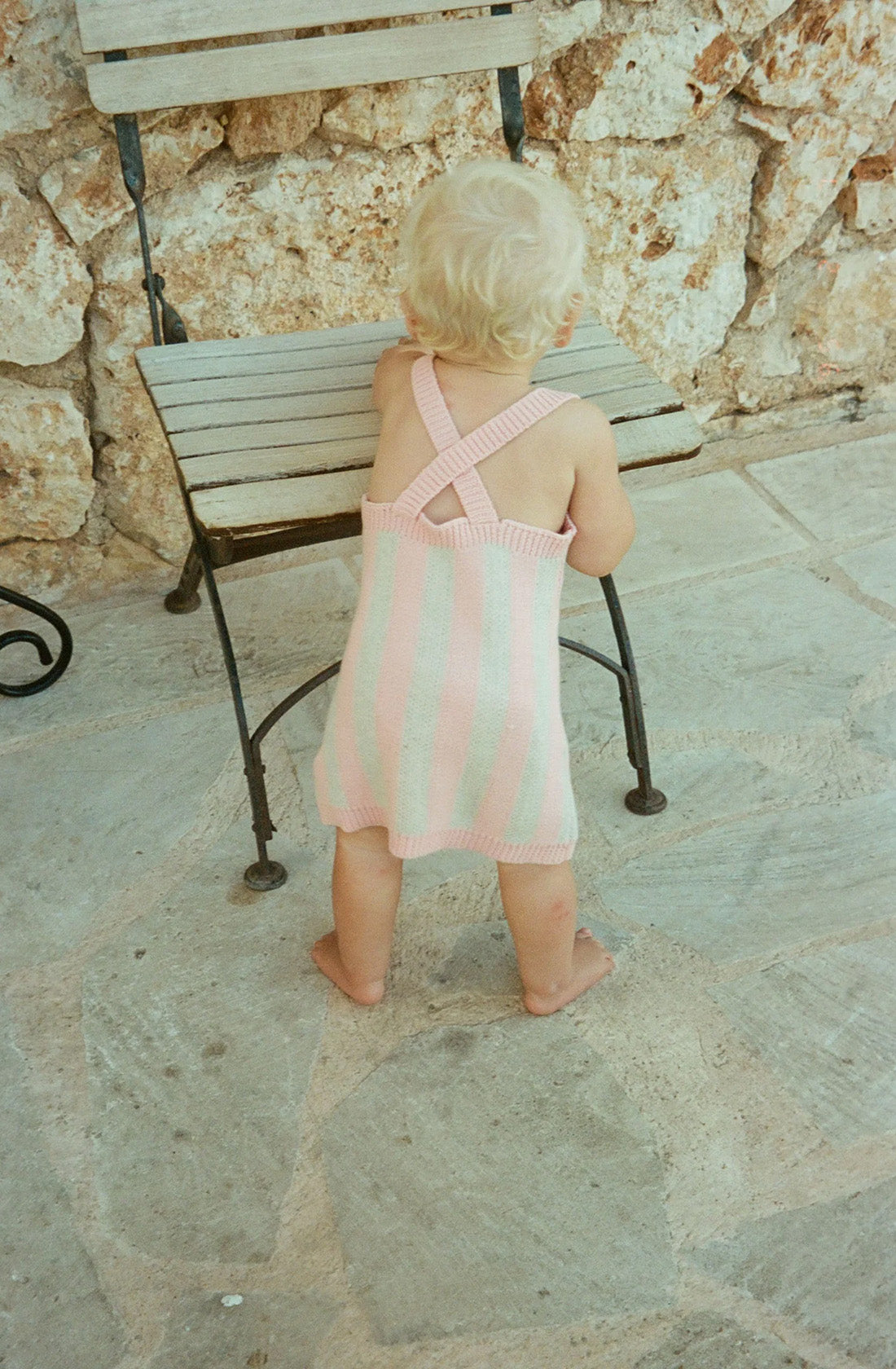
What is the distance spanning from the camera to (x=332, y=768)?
5.23ft

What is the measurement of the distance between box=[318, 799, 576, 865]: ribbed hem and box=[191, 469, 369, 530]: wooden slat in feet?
1.24

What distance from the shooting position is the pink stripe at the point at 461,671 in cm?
145

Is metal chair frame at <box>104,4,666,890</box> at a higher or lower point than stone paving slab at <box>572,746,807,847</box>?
higher

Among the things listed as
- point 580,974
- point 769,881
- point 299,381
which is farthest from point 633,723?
point 299,381

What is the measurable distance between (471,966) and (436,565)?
0.68 m

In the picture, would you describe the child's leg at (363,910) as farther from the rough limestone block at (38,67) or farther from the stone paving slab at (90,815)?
the rough limestone block at (38,67)

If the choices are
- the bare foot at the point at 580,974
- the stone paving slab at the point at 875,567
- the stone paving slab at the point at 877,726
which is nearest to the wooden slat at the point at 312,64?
the stone paving slab at the point at 875,567

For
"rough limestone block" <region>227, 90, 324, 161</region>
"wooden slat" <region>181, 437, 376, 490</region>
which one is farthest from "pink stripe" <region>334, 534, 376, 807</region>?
"rough limestone block" <region>227, 90, 324, 161</region>

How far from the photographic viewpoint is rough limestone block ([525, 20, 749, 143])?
233cm

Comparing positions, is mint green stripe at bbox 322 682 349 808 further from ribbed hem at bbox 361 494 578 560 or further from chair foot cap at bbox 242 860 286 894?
chair foot cap at bbox 242 860 286 894

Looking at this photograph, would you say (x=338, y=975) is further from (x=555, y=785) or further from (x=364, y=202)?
(x=364, y=202)

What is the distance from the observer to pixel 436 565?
145 centimetres

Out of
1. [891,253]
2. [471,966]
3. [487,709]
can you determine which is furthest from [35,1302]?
[891,253]

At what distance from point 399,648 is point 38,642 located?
1.04m
